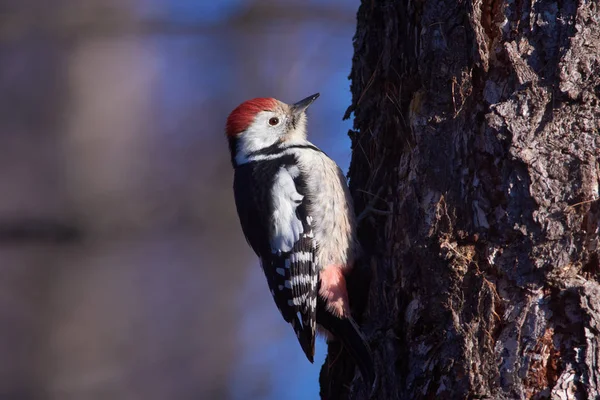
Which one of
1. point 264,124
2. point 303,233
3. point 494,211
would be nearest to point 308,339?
point 303,233

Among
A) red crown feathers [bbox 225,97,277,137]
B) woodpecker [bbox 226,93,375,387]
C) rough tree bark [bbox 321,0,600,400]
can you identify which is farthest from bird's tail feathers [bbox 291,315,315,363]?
red crown feathers [bbox 225,97,277,137]

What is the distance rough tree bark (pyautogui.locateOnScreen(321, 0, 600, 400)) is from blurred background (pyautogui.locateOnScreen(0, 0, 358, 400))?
3.29 metres

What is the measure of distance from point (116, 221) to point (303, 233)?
8.88ft

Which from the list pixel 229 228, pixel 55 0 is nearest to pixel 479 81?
pixel 229 228

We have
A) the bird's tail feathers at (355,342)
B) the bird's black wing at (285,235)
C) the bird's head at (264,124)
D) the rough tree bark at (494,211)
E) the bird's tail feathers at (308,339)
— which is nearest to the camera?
the rough tree bark at (494,211)

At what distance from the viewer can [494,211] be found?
293 centimetres

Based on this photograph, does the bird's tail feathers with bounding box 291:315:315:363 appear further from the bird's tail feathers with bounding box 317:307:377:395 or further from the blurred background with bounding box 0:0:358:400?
the blurred background with bounding box 0:0:358:400

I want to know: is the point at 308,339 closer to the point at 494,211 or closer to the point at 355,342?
the point at 355,342

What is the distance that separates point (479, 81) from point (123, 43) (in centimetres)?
435

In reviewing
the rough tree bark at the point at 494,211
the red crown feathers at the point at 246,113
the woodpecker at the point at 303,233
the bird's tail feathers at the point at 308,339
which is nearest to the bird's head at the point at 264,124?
the red crown feathers at the point at 246,113

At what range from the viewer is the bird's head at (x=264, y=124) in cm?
485

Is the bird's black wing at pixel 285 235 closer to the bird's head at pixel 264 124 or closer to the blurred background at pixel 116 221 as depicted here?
the bird's head at pixel 264 124

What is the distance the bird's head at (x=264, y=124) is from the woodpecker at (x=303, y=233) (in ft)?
1.00

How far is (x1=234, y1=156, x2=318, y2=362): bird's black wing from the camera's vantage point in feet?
13.1
